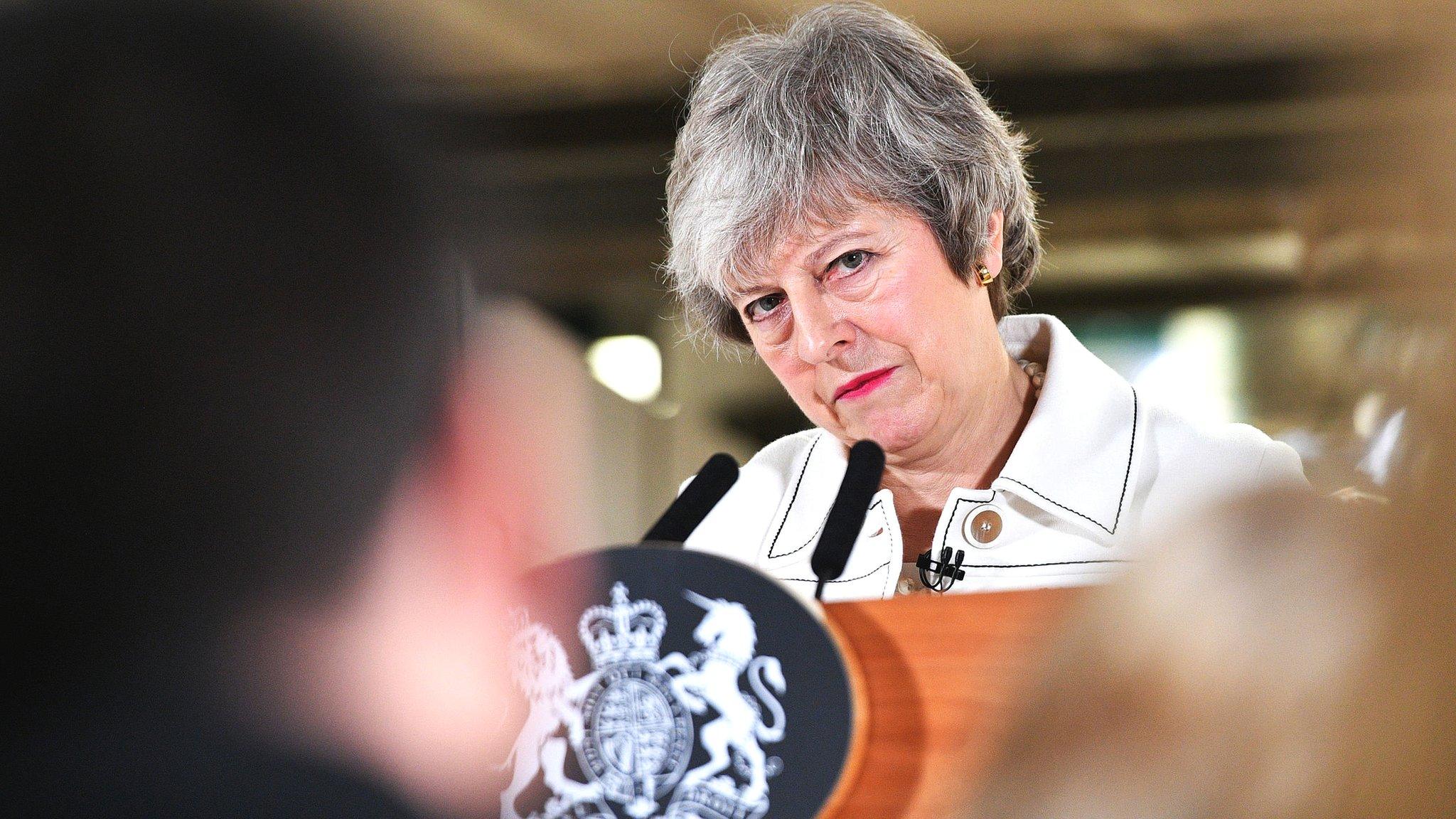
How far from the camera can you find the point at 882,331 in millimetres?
1228

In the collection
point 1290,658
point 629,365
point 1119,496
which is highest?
point 629,365

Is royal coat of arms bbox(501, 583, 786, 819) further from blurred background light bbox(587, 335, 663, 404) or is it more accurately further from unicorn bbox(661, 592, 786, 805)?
blurred background light bbox(587, 335, 663, 404)

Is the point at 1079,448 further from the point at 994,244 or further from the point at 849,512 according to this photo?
the point at 849,512

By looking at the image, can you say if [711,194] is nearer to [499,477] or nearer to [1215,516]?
[499,477]

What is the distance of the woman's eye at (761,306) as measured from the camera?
1.30 metres

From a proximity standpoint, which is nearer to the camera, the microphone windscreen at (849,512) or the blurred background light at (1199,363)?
the microphone windscreen at (849,512)

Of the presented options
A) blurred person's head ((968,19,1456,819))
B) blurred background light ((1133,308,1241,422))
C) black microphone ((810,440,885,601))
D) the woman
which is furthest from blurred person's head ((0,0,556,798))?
blurred background light ((1133,308,1241,422))

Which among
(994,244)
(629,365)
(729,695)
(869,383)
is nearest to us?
(729,695)

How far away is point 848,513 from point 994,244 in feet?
2.20

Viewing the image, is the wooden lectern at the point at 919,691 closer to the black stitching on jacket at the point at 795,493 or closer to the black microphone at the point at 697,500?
the black microphone at the point at 697,500

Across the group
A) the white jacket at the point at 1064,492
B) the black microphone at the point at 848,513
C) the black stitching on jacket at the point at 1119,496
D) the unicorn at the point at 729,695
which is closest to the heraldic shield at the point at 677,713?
the unicorn at the point at 729,695

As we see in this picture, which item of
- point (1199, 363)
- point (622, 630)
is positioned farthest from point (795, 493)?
point (1199, 363)

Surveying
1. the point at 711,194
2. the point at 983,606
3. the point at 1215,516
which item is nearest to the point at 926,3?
the point at 711,194

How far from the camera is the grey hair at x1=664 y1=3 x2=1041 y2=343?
48.4 inches
